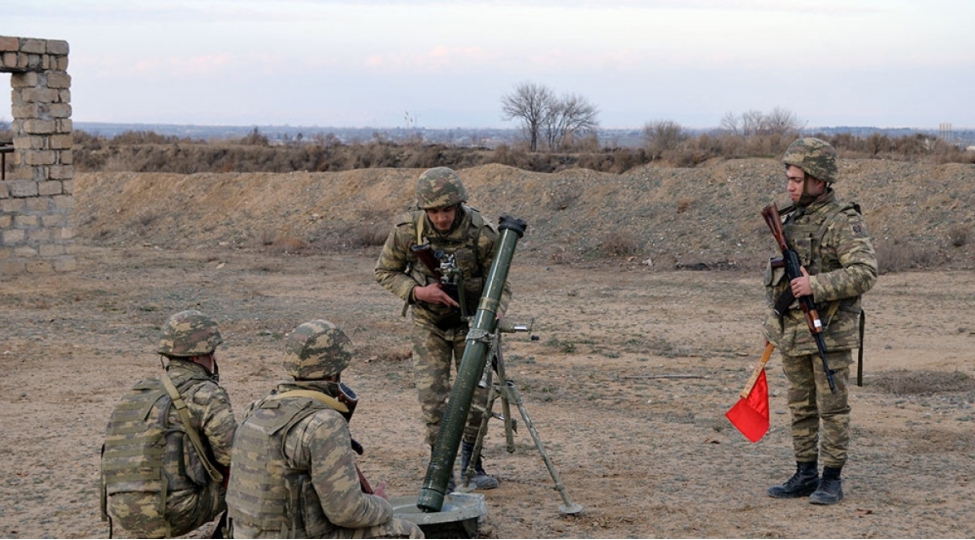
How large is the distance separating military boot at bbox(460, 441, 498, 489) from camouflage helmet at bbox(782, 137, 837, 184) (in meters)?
2.48

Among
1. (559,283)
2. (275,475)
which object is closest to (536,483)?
(275,475)

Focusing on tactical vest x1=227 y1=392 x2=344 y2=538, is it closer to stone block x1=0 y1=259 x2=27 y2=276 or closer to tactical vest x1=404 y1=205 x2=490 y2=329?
tactical vest x1=404 y1=205 x2=490 y2=329

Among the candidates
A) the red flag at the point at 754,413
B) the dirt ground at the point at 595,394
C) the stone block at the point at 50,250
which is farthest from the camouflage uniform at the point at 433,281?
the stone block at the point at 50,250

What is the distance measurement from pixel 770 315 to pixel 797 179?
2.65ft

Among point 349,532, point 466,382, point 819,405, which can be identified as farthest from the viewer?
point 819,405

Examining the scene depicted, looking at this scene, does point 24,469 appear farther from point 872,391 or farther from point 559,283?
point 559,283

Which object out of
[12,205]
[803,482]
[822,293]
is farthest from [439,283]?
[12,205]

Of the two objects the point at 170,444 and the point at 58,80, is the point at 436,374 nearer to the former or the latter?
the point at 170,444

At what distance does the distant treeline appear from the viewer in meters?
29.2

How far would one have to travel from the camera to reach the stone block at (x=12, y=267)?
1675cm

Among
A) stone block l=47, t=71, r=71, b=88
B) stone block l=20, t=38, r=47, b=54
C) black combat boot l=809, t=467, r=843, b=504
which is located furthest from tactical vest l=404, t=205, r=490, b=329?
stone block l=47, t=71, r=71, b=88

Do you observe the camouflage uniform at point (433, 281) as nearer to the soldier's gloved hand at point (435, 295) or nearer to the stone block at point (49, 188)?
the soldier's gloved hand at point (435, 295)

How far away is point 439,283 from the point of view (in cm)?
616

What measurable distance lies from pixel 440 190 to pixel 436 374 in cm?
109
